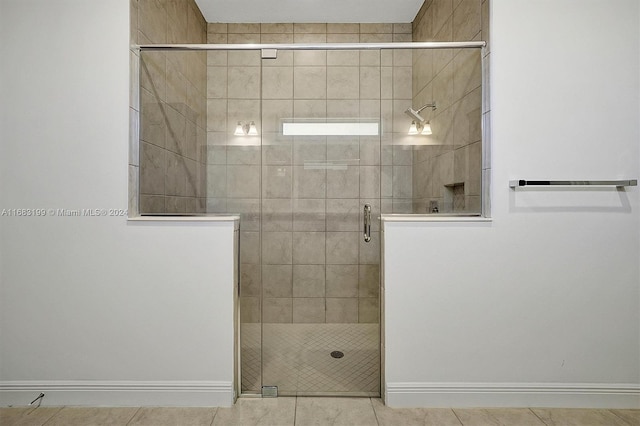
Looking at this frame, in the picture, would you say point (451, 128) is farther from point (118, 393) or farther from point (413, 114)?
point (118, 393)

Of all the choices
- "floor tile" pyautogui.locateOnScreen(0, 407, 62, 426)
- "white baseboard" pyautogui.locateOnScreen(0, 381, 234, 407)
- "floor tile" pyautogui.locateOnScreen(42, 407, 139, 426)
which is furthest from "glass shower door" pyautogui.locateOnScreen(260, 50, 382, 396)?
"floor tile" pyautogui.locateOnScreen(0, 407, 62, 426)

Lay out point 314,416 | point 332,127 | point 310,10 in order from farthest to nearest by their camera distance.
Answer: point 310,10
point 332,127
point 314,416

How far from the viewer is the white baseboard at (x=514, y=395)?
1.63m

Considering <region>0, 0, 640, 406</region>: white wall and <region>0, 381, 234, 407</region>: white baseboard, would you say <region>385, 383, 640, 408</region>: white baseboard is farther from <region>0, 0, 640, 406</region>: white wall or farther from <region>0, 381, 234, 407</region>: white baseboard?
<region>0, 381, 234, 407</region>: white baseboard

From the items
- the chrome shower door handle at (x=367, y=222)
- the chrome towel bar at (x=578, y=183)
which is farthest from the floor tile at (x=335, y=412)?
the chrome towel bar at (x=578, y=183)

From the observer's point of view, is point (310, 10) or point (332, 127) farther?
point (310, 10)

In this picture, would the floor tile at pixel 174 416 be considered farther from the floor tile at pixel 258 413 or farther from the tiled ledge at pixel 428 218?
the tiled ledge at pixel 428 218

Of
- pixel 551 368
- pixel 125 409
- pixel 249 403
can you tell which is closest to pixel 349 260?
pixel 249 403

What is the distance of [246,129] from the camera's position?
5.47 ft

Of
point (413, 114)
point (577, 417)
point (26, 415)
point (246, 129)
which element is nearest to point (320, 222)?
point (246, 129)

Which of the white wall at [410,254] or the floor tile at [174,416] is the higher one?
the white wall at [410,254]

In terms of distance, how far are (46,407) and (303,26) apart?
3.04m

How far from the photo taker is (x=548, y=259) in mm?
1621

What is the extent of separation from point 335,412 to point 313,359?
0.26 metres
